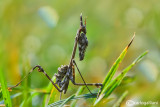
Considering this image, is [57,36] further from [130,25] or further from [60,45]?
[130,25]

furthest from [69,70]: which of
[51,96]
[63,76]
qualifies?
[51,96]

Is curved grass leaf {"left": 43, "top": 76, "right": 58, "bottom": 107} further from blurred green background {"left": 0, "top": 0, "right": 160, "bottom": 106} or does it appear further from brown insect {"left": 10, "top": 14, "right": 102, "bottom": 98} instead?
blurred green background {"left": 0, "top": 0, "right": 160, "bottom": 106}

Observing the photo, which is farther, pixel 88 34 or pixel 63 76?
pixel 88 34

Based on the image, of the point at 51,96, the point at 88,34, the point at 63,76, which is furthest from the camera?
the point at 88,34

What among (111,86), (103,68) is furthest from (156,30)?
(111,86)

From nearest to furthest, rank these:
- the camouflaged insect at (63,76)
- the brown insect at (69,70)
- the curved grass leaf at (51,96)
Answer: the curved grass leaf at (51,96), the brown insect at (69,70), the camouflaged insect at (63,76)

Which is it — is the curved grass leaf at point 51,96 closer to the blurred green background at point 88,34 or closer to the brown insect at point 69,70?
the brown insect at point 69,70

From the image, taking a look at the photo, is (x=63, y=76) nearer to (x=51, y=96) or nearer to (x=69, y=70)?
(x=69, y=70)

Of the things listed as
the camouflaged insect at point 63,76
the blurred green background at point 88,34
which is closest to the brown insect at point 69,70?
the camouflaged insect at point 63,76
